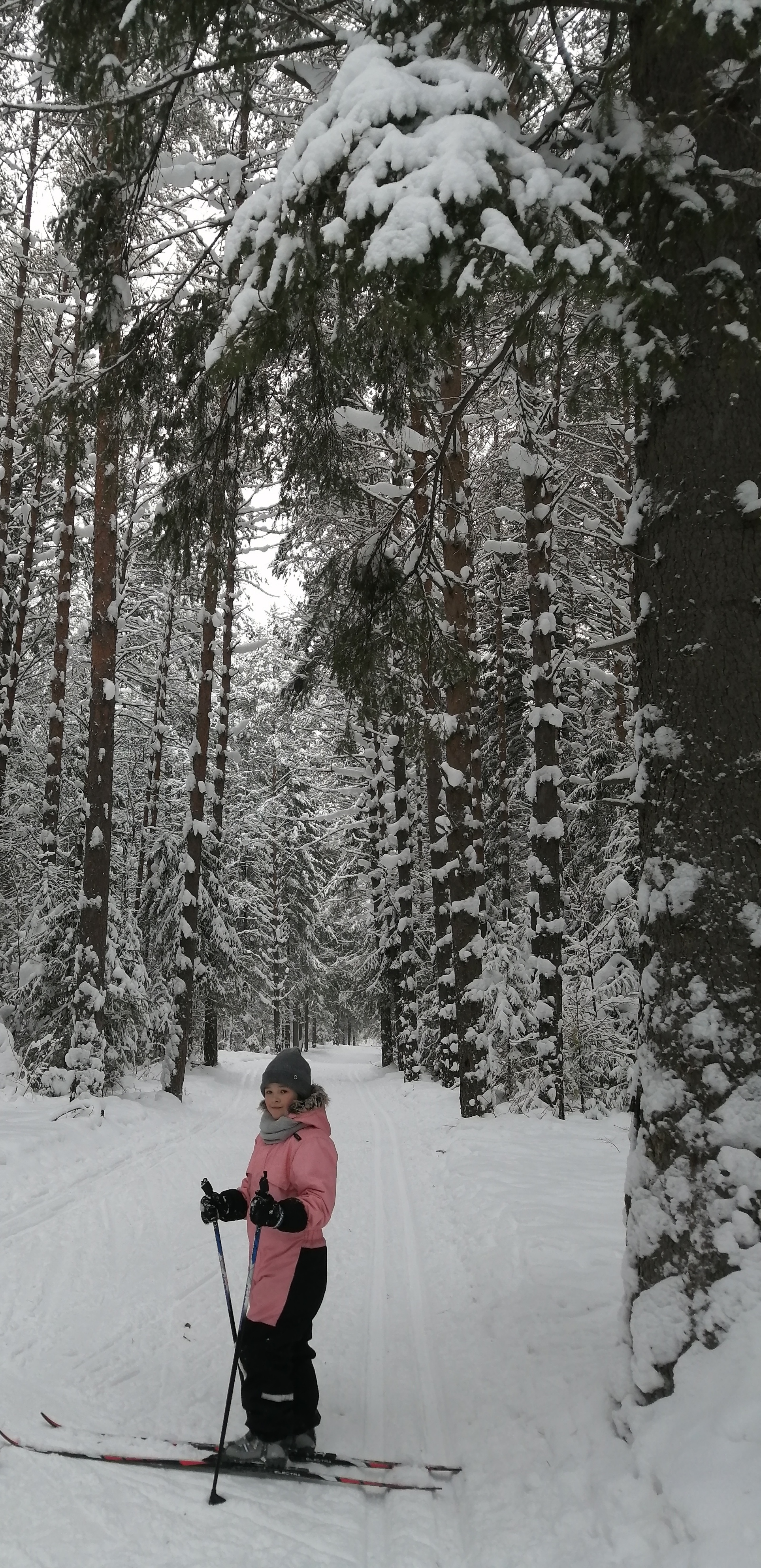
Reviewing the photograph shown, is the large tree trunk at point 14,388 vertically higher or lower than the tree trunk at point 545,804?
higher

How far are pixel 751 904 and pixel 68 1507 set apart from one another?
127 inches

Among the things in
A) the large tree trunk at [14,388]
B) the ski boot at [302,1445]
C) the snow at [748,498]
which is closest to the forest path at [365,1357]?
the ski boot at [302,1445]

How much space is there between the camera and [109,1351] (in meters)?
4.73

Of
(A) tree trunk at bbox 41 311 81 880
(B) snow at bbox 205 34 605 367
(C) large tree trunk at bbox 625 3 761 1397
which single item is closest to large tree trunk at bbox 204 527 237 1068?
(A) tree trunk at bbox 41 311 81 880

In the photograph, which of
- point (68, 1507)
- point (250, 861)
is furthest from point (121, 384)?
point (250, 861)

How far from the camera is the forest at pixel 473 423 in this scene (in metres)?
3.30

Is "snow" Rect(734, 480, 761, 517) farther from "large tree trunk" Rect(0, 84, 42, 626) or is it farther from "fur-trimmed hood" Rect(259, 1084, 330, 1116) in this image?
"large tree trunk" Rect(0, 84, 42, 626)

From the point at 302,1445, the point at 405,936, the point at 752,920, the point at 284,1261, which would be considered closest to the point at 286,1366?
the point at 302,1445

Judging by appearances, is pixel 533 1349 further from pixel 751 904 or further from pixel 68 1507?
pixel 751 904

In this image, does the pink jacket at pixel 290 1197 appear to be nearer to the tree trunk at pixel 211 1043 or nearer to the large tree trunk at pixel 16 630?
the large tree trunk at pixel 16 630

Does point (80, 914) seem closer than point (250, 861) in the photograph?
Yes

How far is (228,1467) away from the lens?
11.6 feet

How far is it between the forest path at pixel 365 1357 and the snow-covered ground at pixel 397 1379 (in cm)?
1

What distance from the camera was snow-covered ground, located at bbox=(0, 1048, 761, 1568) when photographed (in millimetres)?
2934
